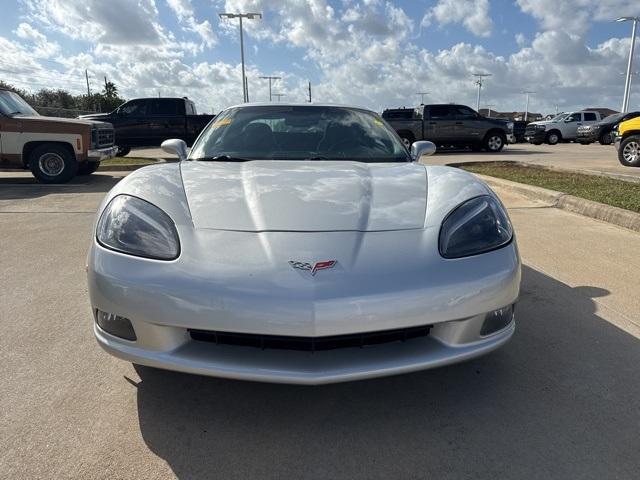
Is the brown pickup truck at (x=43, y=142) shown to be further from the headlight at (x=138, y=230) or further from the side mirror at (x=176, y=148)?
the headlight at (x=138, y=230)

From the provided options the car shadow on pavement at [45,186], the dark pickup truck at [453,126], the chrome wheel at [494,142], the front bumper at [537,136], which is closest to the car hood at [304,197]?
the car shadow on pavement at [45,186]

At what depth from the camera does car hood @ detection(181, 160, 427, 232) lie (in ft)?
7.00

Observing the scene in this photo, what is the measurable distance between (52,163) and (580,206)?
30.6 feet

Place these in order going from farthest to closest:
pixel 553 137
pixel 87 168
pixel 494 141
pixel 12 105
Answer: pixel 553 137
pixel 494 141
pixel 87 168
pixel 12 105

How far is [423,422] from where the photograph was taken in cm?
203

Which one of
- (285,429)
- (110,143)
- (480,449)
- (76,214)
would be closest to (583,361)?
(480,449)

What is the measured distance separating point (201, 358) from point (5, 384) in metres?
1.13

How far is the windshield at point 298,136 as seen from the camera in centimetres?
332

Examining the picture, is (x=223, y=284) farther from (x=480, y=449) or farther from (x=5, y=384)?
(x=5, y=384)

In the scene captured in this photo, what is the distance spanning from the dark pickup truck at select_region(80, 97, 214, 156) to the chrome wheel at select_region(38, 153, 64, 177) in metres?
7.30

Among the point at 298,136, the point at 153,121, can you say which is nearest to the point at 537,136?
the point at 153,121

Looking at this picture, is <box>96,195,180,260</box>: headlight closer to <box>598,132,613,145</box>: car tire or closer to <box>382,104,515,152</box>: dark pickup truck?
<box>382,104,515,152</box>: dark pickup truck

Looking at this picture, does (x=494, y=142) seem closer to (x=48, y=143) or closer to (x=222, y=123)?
(x=48, y=143)

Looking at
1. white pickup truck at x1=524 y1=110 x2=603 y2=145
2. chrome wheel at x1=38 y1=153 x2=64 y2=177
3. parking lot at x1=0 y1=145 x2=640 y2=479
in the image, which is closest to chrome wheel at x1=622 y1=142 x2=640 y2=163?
parking lot at x1=0 y1=145 x2=640 y2=479
